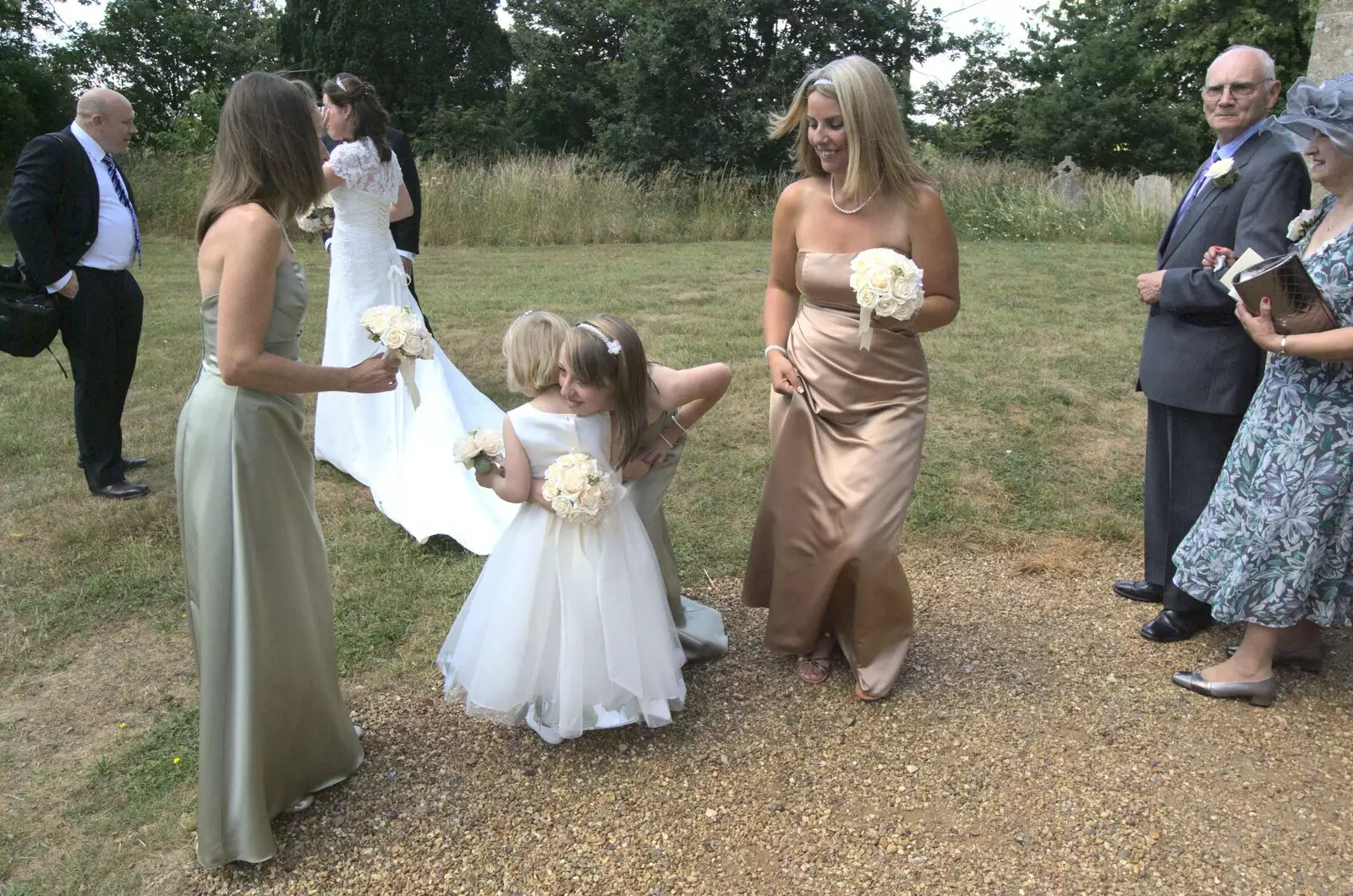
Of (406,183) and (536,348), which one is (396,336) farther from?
(406,183)

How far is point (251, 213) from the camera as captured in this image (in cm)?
277

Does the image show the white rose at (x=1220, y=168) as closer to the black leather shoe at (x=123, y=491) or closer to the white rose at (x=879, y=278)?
the white rose at (x=879, y=278)

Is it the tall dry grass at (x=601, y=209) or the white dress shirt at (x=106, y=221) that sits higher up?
the tall dry grass at (x=601, y=209)

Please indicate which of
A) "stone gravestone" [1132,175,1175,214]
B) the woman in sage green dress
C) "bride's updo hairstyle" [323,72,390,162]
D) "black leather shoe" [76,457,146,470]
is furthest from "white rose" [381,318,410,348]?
"stone gravestone" [1132,175,1175,214]

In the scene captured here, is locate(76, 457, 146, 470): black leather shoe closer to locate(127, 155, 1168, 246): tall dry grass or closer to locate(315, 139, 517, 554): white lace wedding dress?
locate(315, 139, 517, 554): white lace wedding dress

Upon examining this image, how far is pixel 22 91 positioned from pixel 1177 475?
1063 inches

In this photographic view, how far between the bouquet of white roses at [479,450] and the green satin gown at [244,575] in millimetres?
538

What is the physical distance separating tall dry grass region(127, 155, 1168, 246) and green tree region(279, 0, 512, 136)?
32.0ft

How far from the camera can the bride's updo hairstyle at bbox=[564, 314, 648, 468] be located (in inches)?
130

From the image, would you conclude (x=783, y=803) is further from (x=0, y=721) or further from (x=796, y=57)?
(x=796, y=57)

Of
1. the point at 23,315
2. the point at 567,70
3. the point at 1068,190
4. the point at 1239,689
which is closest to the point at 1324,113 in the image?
the point at 1239,689

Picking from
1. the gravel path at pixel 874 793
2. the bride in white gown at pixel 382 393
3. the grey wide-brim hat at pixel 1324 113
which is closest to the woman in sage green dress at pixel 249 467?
the gravel path at pixel 874 793

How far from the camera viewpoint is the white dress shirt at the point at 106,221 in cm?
595

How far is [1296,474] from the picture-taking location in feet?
11.9
